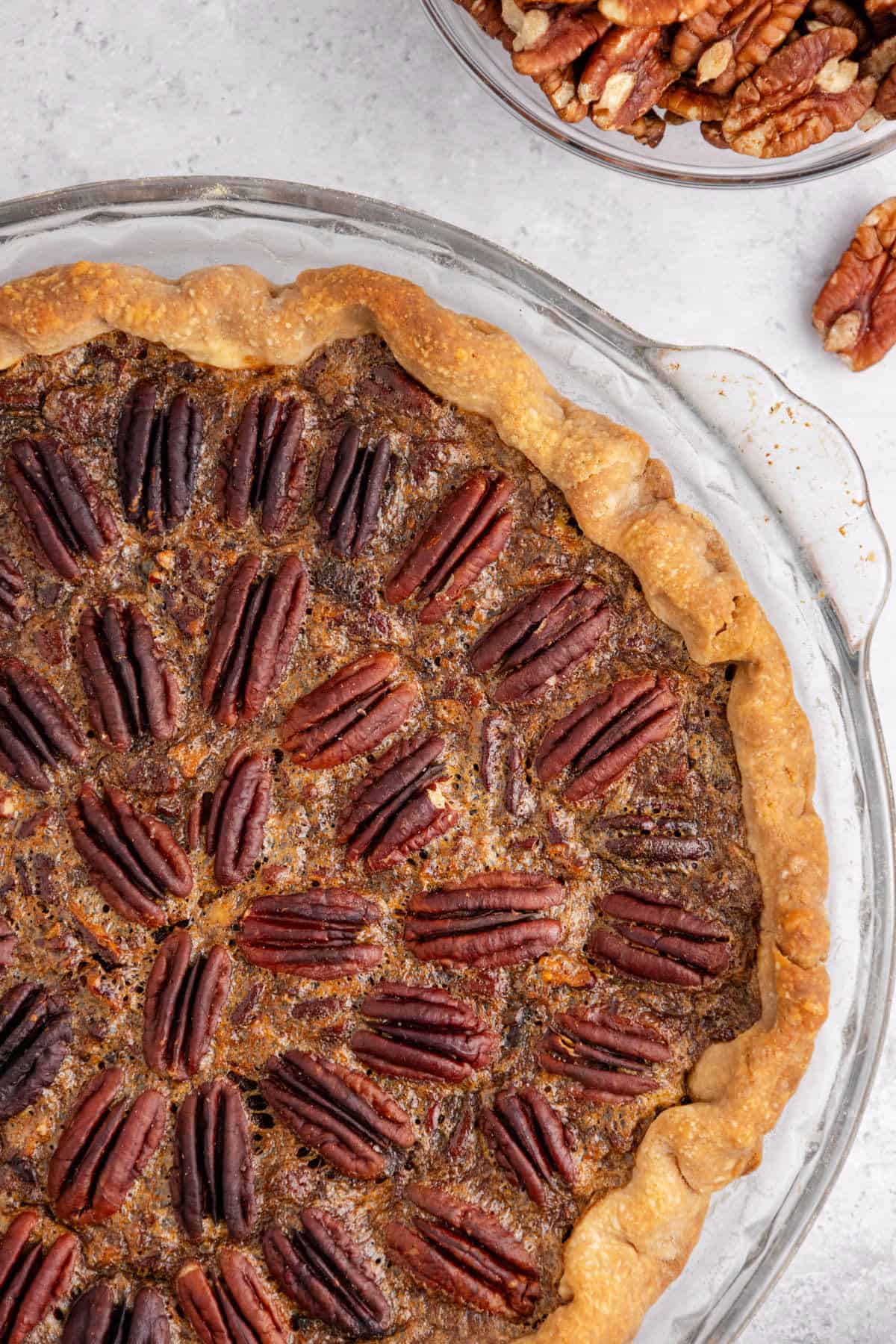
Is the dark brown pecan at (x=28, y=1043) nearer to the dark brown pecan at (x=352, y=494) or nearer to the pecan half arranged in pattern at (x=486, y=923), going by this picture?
the pecan half arranged in pattern at (x=486, y=923)

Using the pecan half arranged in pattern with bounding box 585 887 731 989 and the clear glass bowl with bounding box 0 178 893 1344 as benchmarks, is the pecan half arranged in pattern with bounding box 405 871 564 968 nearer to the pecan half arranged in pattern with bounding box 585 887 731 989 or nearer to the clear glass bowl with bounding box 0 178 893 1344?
the pecan half arranged in pattern with bounding box 585 887 731 989

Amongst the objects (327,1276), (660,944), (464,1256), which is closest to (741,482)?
(660,944)

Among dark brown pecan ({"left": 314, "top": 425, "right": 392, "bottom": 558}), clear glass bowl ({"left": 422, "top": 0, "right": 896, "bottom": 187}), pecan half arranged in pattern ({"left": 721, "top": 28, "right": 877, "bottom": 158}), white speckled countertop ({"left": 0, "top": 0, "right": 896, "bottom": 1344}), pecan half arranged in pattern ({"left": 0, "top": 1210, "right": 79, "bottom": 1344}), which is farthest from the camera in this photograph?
white speckled countertop ({"left": 0, "top": 0, "right": 896, "bottom": 1344})

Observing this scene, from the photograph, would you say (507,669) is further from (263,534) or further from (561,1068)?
(561,1068)

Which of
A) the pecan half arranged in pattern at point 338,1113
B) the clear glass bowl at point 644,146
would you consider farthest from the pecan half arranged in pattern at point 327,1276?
the clear glass bowl at point 644,146

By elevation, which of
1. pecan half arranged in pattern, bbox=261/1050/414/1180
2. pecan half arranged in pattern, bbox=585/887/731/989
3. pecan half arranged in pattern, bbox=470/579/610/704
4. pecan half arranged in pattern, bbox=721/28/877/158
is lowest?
pecan half arranged in pattern, bbox=261/1050/414/1180

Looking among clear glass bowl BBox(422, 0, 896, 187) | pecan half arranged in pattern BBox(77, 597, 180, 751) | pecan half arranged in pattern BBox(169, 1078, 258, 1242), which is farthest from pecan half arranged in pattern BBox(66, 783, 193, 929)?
clear glass bowl BBox(422, 0, 896, 187)
